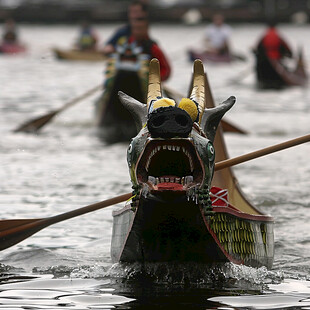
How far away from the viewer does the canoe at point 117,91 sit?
52.1ft

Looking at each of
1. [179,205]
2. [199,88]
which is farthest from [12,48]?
[179,205]

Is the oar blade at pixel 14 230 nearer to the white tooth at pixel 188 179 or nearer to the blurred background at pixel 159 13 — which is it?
the white tooth at pixel 188 179

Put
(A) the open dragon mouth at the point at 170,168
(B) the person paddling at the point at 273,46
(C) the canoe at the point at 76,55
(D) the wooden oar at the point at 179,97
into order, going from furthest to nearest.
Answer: (C) the canoe at the point at 76,55
(B) the person paddling at the point at 273,46
(D) the wooden oar at the point at 179,97
(A) the open dragon mouth at the point at 170,168

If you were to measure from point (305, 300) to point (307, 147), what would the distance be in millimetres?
8644

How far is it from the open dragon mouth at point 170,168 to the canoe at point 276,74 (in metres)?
18.9

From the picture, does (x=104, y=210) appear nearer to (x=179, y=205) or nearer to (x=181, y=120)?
(x=179, y=205)

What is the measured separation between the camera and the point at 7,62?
3572 centimetres

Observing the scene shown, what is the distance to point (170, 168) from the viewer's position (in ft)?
22.1

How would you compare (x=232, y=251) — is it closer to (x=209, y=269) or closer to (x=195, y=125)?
(x=209, y=269)

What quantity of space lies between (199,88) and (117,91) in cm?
868

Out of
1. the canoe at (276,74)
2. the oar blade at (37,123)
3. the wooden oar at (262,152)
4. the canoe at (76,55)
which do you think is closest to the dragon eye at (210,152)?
the wooden oar at (262,152)

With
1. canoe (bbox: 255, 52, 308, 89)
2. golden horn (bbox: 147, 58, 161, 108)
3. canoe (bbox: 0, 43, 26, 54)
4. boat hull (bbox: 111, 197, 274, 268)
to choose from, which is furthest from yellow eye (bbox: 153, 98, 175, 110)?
canoe (bbox: 0, 43, 26, 54)

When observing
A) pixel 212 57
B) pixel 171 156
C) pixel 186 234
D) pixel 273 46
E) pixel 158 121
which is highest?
pixel 212 57

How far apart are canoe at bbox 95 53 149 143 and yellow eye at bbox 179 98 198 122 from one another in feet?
27.3
